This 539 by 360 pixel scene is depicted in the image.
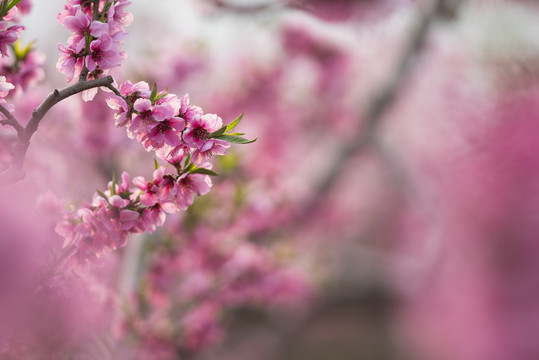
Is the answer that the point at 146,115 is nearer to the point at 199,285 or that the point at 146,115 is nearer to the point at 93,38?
the point at 93,38

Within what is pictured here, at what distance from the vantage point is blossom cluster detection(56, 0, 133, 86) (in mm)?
371

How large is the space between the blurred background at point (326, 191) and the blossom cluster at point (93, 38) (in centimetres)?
15

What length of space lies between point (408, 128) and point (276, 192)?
1.72 metres

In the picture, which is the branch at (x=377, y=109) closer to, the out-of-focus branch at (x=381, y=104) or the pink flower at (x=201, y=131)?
the out-of-focus branch at (x=381, y=104)

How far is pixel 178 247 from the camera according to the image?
0.92 m

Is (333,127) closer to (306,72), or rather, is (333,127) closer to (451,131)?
(306,72)

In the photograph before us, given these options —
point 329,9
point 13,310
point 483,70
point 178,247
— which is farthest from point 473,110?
point 13,310

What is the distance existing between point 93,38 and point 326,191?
4.76 feet

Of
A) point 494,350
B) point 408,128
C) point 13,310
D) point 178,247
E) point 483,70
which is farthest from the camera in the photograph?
point 408,128

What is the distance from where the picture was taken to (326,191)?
5.83ft

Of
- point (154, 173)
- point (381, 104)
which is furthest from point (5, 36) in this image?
point (381, 104)

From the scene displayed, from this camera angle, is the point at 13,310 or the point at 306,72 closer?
the point at 13,310

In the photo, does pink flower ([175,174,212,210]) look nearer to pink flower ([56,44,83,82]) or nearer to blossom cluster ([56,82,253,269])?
blossom cluster ([56,82,253,269])

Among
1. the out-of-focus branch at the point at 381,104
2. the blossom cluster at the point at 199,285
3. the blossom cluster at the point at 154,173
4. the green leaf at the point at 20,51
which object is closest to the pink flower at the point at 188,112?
the blossom cluster at the point at 154,173
